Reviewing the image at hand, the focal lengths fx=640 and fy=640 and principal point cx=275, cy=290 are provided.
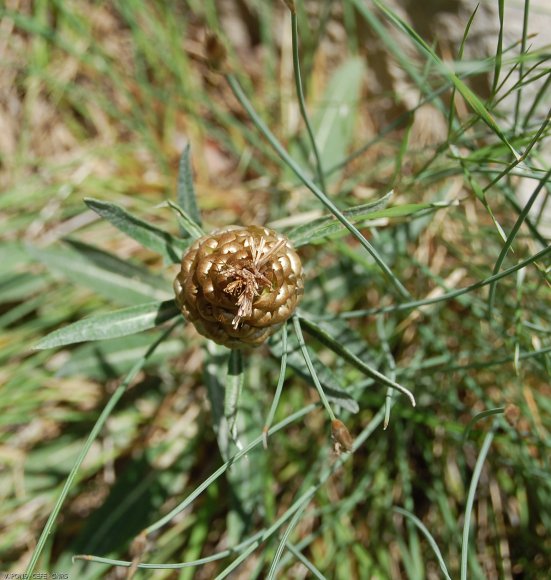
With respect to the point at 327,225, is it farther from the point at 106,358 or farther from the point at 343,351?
the point at 106,358

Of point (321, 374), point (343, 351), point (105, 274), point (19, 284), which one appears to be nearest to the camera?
point (343, 351)

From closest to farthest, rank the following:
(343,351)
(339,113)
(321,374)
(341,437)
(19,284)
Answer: (341,437) < (343,351) < (321,374) < (19,284) < (339,113)

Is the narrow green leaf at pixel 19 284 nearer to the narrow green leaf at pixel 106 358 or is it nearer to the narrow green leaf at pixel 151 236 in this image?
the narrow green leaf at pixel 106 358

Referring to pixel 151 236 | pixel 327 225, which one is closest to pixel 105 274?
pixel 151 236

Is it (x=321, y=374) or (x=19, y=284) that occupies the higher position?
(x=19, y=284)

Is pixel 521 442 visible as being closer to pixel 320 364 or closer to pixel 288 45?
pixel 320 364

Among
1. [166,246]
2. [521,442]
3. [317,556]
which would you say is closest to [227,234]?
[166,246]

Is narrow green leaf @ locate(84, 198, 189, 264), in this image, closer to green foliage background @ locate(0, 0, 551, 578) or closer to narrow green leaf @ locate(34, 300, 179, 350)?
green foliage background @ locate(0, 0, 551, 578)

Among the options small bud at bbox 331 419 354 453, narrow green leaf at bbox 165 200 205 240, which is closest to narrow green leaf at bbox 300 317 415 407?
small bud at bbox 331 419 354 453
